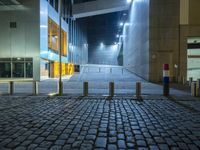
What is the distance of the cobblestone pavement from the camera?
4664 mm

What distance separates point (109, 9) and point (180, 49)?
1669cm

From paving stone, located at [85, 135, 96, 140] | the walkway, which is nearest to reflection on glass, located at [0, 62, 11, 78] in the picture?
the walkway

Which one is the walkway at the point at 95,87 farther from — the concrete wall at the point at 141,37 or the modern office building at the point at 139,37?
the modern office building at the point at 139,37

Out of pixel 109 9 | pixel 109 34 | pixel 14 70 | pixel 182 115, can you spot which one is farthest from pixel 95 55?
pixel 182 115

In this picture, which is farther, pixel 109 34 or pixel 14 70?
pixel 109 34

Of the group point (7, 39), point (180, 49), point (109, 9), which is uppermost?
point (109, 9)

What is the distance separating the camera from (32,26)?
1003 inches

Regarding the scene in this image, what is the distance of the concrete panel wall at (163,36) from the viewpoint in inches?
847

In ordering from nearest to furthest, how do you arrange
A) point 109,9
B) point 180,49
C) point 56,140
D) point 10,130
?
point 56,140, point 10,130, point 180,49, point 109,9

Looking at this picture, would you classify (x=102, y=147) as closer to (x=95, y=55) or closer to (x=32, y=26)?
(x=32, y=26)

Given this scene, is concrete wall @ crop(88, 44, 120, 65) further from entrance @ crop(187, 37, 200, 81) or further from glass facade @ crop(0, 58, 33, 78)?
entrance @ crop(187, 37, 200, 81)

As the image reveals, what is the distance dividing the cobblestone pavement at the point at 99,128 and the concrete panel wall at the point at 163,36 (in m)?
13.6

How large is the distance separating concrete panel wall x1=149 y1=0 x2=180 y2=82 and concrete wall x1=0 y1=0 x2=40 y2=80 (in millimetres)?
12266

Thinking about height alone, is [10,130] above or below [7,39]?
below
